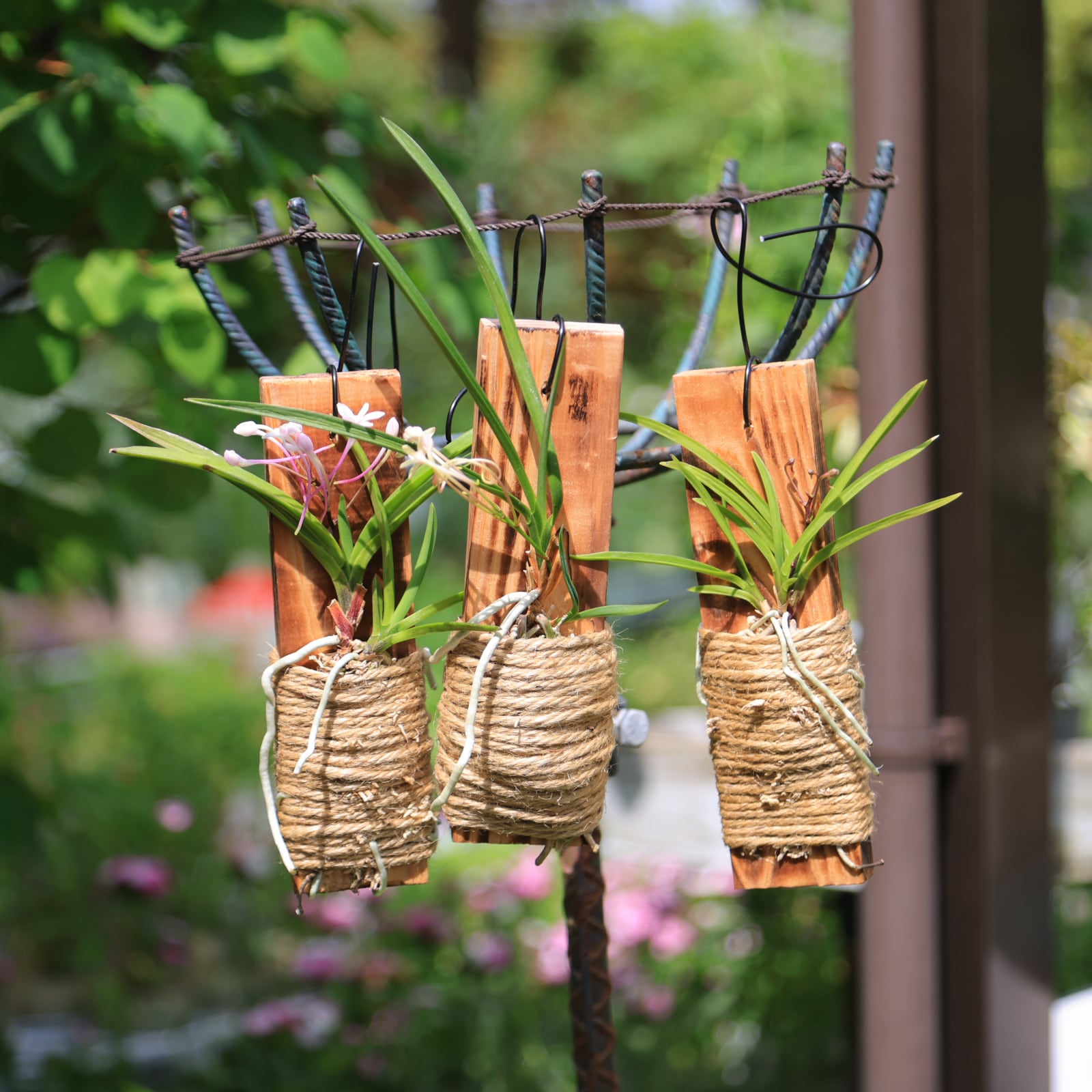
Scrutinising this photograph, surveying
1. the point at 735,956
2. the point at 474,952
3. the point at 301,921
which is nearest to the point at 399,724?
the point at 474,952

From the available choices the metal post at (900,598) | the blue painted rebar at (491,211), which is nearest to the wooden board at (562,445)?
the blue painted rebar at (491,211)

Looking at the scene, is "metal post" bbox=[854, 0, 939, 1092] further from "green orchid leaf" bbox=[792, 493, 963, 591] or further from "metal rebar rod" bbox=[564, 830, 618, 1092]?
"green orchid leaf" bbox=[792, 493, 963, 591]

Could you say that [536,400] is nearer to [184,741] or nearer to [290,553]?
[290,553]

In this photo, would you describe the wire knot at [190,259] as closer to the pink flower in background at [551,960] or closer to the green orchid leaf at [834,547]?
the green orchid leaf at [834,547]

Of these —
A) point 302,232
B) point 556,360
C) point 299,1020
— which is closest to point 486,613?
point 556,360

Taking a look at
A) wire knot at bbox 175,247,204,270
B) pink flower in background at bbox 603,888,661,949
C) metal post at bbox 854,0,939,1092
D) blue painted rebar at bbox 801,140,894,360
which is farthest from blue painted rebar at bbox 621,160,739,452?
pink flower in background at bbox 603,888,661,949

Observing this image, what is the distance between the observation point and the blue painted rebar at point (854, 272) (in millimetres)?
646

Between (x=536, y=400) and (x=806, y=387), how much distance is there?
0.15 metres

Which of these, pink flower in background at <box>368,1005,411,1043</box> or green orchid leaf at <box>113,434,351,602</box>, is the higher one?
green orchid leaf at <box>113,434,351,602</box>

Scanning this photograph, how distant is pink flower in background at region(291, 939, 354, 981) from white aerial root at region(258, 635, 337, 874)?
1309 mm

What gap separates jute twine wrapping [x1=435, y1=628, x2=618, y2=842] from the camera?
0.51 metres

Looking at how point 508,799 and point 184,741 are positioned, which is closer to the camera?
point 508,799

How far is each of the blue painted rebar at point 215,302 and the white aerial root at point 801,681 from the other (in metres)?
0.34

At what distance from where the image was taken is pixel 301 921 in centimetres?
213
